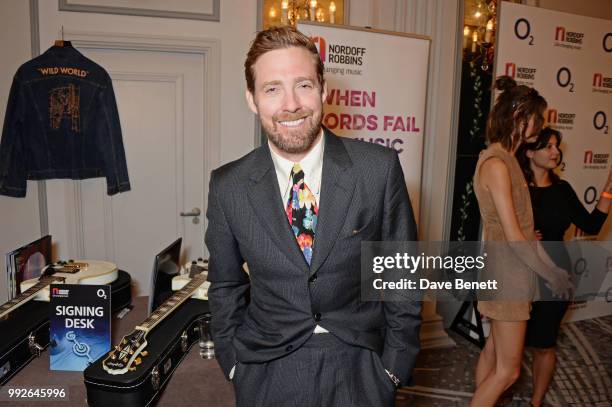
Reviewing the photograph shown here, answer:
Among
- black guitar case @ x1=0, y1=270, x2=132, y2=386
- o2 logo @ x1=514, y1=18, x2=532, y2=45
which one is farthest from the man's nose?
o2 logo @ x1=514, y1=18, x2=532, y2=45

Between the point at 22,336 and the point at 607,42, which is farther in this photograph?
the point at 607,42

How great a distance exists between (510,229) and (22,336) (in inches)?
77.3

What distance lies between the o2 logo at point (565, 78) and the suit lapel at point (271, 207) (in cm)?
334

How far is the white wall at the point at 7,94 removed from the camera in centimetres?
305

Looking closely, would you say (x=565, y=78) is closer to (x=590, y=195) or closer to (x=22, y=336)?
(x=590, y=195)

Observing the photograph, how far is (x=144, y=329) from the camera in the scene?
156 cm

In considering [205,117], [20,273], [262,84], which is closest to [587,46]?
[205,117]

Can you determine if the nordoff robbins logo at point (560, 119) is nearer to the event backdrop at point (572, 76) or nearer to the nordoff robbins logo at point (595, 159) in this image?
the event backdrop at point (572, 76)

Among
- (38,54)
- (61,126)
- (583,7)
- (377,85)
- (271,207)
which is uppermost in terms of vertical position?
(583,7)

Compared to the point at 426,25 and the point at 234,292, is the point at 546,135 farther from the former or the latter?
the point at 234,292

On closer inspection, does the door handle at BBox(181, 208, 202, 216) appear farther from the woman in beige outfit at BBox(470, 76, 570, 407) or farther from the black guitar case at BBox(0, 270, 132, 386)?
the woman in beige outfit at BBox(470, 76, 570, 407)

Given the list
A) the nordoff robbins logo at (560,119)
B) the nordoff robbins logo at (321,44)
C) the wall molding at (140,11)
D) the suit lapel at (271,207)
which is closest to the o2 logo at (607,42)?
the nordoff robbins logo at (560,119)

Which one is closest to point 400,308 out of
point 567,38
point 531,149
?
point 531,149
